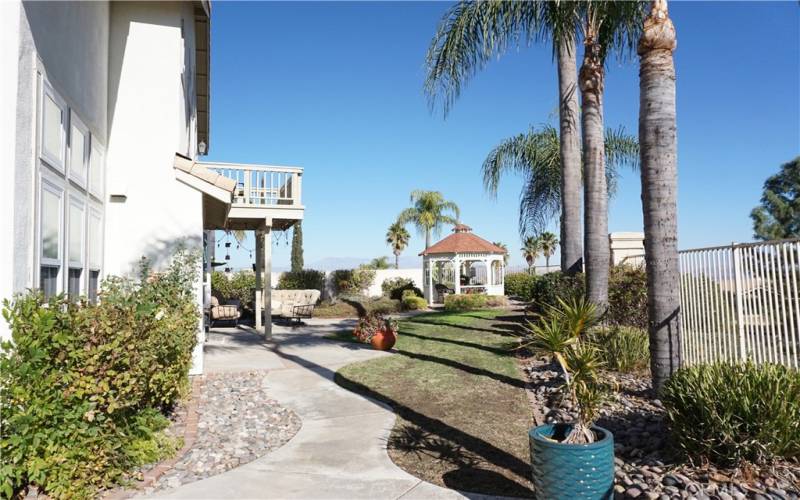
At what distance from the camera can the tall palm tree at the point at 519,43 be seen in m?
9.15

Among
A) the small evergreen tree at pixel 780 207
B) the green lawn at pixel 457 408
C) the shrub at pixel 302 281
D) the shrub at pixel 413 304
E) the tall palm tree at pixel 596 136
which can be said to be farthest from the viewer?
the small evergreen tree at pixel 780 207

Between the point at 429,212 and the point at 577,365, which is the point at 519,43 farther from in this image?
the point at 429,212

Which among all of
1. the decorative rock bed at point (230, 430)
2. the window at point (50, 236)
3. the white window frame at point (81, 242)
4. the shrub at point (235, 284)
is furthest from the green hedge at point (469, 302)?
the window at point (50, 236)

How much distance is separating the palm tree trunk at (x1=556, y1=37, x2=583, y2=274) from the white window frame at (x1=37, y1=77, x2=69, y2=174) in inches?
384

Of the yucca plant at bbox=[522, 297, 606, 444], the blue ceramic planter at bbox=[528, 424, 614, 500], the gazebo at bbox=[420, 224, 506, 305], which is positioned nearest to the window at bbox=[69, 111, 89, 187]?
the yucca plant at bbox=[522, 297, 606, 444]

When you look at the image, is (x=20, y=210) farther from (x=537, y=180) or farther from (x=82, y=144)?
(x=537, y=180)

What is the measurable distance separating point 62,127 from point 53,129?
1.04 feet

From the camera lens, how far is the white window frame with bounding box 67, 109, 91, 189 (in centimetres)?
580

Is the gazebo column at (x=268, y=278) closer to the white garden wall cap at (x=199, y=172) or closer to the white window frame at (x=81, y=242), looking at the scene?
the white garden wall cap at (x=199, y=172)

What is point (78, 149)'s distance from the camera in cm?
627

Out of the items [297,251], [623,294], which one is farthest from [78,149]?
[297,251]

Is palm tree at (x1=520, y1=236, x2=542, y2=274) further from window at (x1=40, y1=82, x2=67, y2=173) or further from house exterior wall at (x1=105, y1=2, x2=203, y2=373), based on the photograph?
window at (x1=40, y1=82, x2=67, y2=173)

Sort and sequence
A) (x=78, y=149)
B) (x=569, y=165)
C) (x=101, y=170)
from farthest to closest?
(x=569, y=165), (x=101, y=170), (x=78, y=149)

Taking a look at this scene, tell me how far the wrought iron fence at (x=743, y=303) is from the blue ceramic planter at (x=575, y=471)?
9.40 ft
